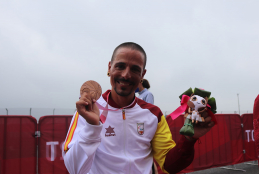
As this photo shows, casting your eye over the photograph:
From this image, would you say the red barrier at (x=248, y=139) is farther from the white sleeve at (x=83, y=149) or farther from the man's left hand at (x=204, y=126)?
the white sleeve at (x=83, y=149)

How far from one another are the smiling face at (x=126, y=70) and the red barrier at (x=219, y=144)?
465cm

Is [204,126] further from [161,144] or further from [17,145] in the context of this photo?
[17,145]

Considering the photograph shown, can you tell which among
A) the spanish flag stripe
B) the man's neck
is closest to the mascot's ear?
the man's neck

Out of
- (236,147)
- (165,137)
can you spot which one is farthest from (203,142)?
(165,137)

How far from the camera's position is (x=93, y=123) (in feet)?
4.55

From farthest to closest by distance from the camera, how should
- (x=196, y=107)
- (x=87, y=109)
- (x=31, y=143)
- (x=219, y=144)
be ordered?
(x=219, y=144), (x=31, y=143), (x=196, y=107), (x=87, y=109)

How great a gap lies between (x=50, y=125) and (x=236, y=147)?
632 cm

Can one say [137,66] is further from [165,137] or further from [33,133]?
[33,133]

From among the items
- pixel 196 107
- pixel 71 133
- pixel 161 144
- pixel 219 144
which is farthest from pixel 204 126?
pixel 219 144

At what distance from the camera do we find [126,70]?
180cm

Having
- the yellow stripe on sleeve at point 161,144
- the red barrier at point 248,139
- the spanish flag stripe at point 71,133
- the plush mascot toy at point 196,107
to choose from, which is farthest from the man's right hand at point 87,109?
the red barrier at point 248,139

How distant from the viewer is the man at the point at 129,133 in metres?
1.76

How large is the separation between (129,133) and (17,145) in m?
4.04

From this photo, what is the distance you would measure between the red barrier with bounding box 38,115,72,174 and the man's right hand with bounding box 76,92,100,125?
13.9 feet
